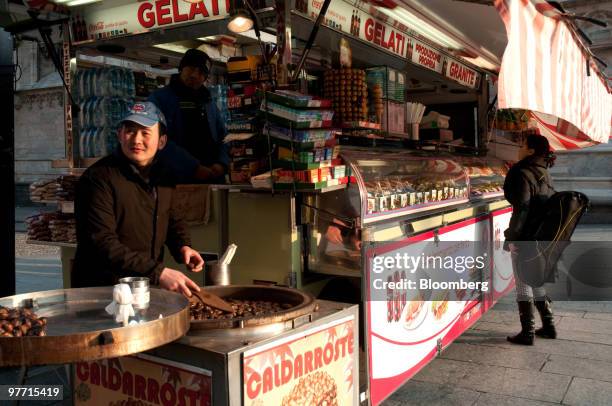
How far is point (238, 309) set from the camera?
271cm

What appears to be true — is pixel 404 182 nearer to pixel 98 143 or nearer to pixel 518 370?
pixel 518 370

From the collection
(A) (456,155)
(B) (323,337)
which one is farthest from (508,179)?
(B) (323,337)

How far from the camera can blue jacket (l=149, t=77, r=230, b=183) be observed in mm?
4414

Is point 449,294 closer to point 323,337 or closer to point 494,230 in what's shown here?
point 494,230

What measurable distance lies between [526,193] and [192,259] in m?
3.59

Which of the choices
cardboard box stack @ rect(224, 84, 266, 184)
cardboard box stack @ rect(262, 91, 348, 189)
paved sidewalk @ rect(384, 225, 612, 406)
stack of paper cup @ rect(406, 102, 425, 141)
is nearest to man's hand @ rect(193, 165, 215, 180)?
cardboard box stack @ rect(224, 84, 266, 184)

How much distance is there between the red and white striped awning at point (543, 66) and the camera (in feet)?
11.0

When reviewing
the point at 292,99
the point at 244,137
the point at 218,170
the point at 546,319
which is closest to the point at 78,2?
the point at 218,170

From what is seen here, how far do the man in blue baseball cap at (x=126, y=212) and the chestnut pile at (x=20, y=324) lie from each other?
658mm

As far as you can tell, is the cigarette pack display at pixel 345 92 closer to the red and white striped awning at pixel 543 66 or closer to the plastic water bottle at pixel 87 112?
the red and white striped awning at pixel 543 66

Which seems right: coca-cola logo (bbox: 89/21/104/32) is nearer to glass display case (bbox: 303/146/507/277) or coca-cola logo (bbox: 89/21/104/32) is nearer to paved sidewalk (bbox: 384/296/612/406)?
glass display case (bbox: 303/146/507/277)

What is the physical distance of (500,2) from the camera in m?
3.33

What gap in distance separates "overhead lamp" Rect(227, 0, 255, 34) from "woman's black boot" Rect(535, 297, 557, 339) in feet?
13.0

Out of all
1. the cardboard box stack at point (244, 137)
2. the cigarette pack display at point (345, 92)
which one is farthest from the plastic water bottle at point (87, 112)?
the cigarette pack display at point (345, 92)
